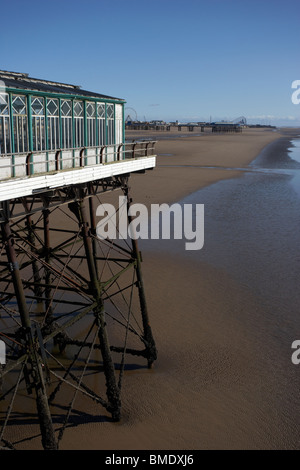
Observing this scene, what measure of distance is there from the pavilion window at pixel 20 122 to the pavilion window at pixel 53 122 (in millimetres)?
902

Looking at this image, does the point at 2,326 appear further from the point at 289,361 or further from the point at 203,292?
the point at 289,361

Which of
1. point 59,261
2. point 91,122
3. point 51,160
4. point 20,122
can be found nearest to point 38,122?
point 20,122

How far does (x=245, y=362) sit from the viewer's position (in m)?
11.6

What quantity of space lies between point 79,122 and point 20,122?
95.5 inches

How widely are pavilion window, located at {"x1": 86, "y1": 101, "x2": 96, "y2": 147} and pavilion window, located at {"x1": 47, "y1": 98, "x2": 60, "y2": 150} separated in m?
1.22

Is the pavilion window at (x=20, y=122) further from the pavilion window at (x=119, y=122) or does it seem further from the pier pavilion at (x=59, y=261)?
the pavilion window at (x=119, y=122)

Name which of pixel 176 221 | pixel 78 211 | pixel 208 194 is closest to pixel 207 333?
pixel 78 211

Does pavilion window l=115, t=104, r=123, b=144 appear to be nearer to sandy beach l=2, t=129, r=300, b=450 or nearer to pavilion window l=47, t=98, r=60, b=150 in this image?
pavilion window l=47, t=98, r=60, b=150

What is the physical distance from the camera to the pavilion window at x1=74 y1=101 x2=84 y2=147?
11758mm

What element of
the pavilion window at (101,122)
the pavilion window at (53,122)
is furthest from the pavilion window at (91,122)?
the pavilion window at (53,122)

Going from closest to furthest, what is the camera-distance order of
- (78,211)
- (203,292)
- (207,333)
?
1. (78,211)
2. (207,333)
3. (203,292)

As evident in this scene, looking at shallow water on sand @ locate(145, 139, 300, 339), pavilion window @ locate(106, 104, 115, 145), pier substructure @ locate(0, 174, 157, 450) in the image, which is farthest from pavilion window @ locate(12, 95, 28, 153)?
shallow water on sand @ locate(145, 139, 300, 339)

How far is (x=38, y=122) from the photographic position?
410 inches
